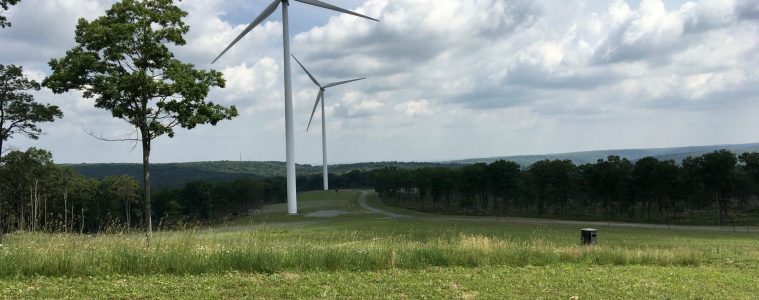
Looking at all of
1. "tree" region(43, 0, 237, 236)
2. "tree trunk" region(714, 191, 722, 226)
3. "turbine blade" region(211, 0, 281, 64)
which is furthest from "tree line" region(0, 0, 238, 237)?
"tree trunk" region(714, 191, 722, 226)

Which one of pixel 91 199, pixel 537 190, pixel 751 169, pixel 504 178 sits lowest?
pixel 537 190

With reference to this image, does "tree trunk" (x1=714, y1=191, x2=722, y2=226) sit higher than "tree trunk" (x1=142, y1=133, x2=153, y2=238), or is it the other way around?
"tree trunk" (x1=142, y1=133, x2=153, y2=238)

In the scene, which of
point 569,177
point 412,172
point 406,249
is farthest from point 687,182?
point 406,249

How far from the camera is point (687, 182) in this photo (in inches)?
3396

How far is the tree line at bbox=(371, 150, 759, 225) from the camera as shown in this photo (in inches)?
3383

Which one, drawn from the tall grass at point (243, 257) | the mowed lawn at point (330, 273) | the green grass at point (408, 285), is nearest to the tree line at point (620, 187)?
the tall grass at point (243, 257)

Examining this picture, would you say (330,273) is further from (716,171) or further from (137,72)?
(716,171)

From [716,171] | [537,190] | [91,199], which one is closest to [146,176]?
[91,199]

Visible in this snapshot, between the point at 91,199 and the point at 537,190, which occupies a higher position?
the point at 91,199

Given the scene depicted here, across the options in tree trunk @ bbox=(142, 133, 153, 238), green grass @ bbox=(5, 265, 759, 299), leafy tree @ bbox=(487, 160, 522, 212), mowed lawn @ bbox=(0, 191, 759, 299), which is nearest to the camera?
green grass @ bbox=(5, 265, 759, 299)

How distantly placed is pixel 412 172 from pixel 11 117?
113223mm

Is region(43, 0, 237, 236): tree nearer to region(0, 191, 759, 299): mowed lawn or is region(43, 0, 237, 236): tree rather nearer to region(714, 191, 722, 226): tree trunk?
region(0, 191, 759, 299): mowed lawn

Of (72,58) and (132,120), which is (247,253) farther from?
(72,58)

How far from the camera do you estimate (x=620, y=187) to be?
92.9m
